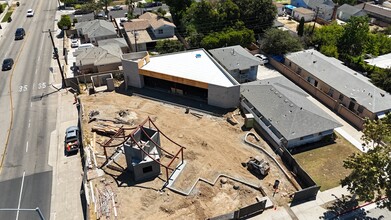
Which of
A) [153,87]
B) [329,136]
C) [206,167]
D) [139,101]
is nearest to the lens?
[206,167]

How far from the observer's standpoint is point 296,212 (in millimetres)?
29359

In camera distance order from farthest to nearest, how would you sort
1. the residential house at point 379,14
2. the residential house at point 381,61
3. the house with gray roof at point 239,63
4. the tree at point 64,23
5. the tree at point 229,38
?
the residential house at point 379,14 < the tree at point 64,23 < the tree at point 229,38 < the residential house at point 381,61 < the house with gray roof at point 239,63

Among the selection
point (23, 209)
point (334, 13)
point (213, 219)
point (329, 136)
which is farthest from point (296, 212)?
point (334, 13)

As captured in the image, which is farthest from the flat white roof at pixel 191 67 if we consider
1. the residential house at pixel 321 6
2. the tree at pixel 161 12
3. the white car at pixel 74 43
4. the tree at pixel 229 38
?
the residential house at pixel 321 6

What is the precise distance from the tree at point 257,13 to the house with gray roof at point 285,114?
23529 mm

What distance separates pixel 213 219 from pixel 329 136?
2089 cm

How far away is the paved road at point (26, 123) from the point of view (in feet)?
103

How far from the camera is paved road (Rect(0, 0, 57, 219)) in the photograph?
103ft

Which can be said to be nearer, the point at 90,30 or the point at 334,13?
the point at 90,30

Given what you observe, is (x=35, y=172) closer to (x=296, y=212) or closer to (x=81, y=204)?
(x=81, y=204)

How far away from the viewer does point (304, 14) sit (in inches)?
3120

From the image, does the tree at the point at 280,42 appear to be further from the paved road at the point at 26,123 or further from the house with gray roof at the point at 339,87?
the paved road at the point at 26,123

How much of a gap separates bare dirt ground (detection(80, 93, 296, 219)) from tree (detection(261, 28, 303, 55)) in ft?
75.5

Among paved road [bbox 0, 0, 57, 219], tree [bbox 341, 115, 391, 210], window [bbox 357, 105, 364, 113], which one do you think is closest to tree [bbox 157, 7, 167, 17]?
paved road [bbox 0, 0, 57, 219]
